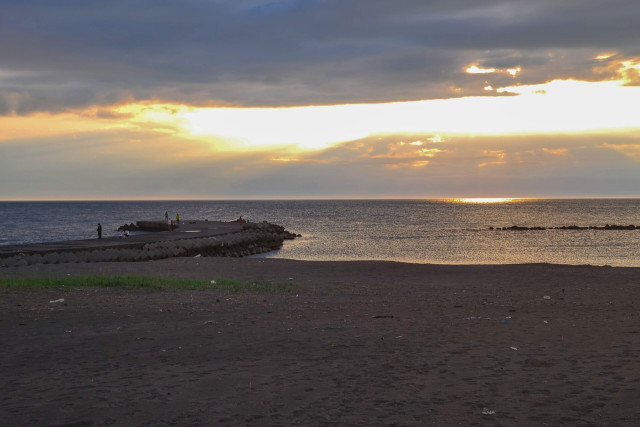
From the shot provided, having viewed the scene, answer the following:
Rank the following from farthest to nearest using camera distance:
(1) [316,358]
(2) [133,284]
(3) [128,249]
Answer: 1. (3) [128,249]
2. (2) [133,284]
3. (1) [316,358]

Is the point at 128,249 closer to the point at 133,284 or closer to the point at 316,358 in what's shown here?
the point at 133,284

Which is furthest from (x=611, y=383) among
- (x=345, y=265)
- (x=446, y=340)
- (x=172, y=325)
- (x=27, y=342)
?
(x=345, y=265)

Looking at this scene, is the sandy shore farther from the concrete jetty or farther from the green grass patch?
the concrete jetty

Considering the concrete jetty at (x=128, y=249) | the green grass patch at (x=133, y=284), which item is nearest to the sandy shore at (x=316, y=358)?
the green grass patch at (x=133, y=284)

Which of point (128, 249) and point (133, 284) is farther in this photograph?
point (128, 249)

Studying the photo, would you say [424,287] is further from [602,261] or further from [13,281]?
[602,261]

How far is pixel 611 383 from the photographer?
29.2 feet

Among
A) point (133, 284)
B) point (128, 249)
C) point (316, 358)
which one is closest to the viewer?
point (316, 358)

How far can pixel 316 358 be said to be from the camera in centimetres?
1053

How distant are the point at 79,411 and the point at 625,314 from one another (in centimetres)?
1329

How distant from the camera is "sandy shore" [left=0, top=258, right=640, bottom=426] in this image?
7.76 m

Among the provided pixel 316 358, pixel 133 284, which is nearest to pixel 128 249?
pixel 133 284

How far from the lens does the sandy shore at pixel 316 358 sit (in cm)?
776

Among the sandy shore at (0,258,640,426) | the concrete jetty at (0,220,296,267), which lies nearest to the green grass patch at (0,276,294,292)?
the sandy shore at (0,258,640,426)
